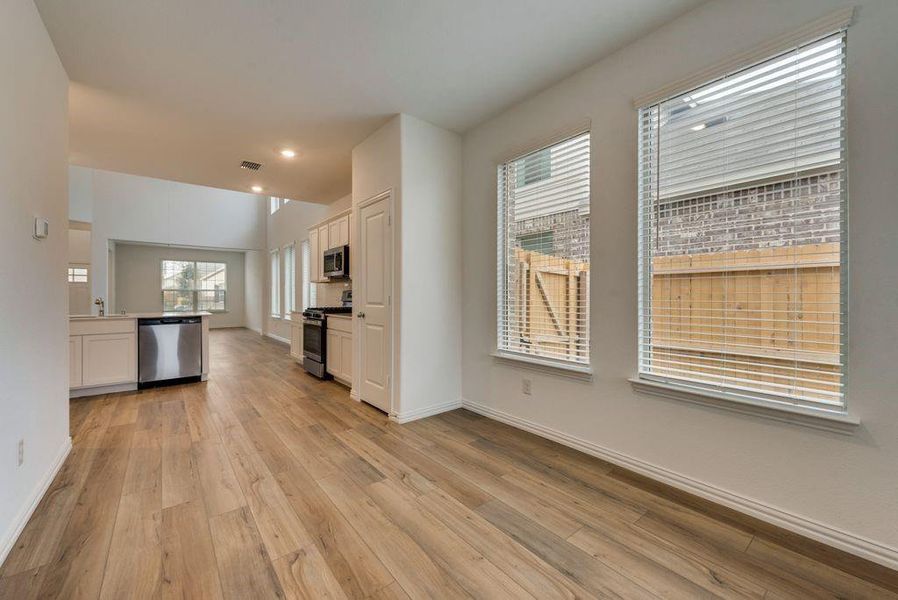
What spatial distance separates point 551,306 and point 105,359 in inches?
192

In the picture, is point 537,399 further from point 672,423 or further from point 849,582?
point 849,582

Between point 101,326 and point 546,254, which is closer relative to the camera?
point 546,254

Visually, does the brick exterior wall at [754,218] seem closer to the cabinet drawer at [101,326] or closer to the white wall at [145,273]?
the cabinet drawer at [101,326]

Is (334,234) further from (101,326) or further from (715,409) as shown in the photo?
(715,409)

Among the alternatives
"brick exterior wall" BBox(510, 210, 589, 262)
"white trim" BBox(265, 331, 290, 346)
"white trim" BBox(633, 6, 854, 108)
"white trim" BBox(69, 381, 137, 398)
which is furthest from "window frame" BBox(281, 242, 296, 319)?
"white trim" BBox(633, 6, 854, 108)

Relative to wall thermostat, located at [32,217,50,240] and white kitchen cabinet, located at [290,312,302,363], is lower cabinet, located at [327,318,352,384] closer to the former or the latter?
white kitchen cabinet, located at [290,312,302,363]

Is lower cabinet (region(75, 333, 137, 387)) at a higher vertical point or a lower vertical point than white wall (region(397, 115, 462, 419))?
lower

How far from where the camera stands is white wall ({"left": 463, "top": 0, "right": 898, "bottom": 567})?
5.13ft

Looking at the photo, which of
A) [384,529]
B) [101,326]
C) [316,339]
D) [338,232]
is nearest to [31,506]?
[384,529]

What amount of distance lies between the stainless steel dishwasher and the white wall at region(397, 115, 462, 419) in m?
3.19

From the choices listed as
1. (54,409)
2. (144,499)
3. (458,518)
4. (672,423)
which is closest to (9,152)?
(54,409)

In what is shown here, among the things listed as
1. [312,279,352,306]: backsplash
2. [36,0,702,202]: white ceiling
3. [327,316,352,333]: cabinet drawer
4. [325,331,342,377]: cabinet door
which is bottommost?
[325,331,342,377]: cabinet door

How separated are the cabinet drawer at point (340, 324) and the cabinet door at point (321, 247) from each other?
1.55 metres

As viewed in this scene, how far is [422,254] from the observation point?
11.0 feet
